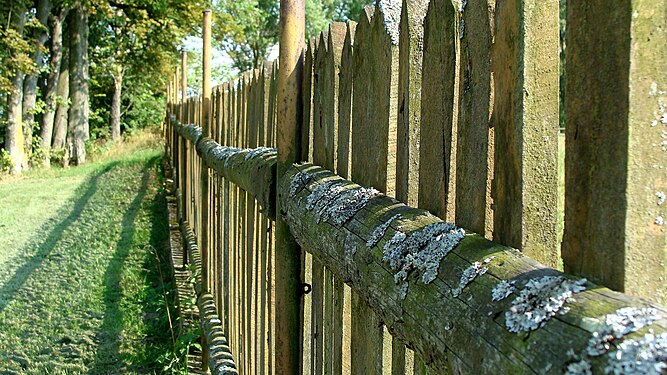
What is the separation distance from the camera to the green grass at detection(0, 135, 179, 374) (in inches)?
204

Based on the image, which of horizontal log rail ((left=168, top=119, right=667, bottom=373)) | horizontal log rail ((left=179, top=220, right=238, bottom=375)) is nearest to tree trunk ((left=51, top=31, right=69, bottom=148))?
horizontal log rail ((left=179, top=220, right=238, bottom=375))

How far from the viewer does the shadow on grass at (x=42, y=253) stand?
6711mm

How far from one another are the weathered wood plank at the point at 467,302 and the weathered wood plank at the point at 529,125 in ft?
0.19

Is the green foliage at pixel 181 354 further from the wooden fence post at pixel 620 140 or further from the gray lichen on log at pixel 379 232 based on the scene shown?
the wooden fence post at pixel 620 140

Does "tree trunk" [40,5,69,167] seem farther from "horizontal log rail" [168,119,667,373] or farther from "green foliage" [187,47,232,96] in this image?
"horizontal log rail" [168,119,667,373]

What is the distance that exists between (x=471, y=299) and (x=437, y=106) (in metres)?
0.46

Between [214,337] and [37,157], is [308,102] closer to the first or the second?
[214,337]

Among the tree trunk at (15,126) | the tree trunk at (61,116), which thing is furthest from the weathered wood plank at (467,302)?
the tree trunk at (61,116)

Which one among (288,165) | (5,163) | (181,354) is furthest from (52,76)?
(288,165)

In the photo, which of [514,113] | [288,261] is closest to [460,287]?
[514,113]

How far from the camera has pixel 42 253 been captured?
324 inches

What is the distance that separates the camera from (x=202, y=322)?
4.48 m

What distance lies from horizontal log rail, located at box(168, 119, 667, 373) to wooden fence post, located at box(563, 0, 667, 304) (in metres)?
0.06

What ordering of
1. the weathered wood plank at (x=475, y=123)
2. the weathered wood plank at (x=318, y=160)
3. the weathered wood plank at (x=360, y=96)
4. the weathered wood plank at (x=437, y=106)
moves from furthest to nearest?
the weathered wood plank at (x=318, y=160) → the weathered wood plank at (x=360, y=96) → the weathered wood plank at (x=437, y=106) → the weathered wood plank at (x=475, y=123)
